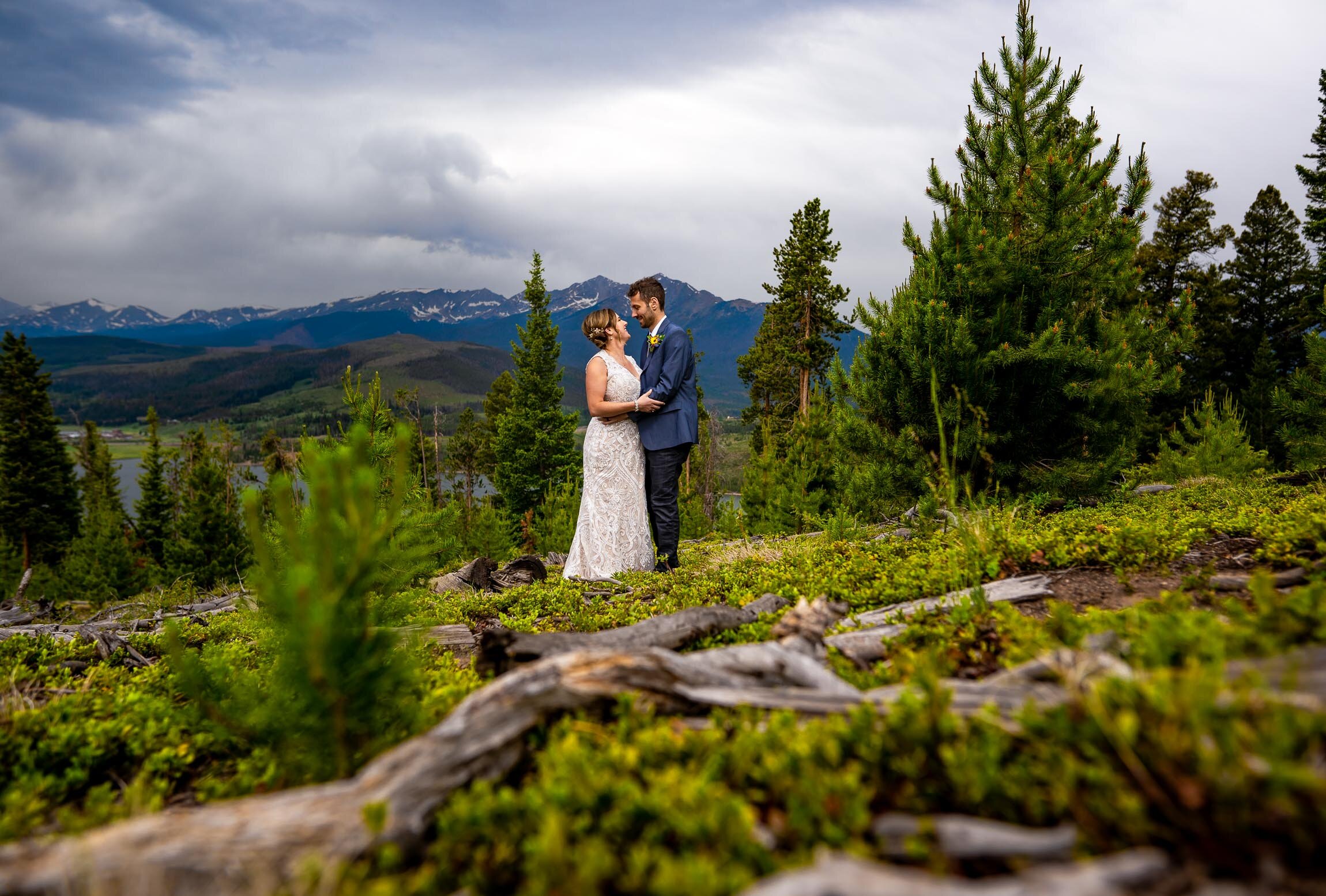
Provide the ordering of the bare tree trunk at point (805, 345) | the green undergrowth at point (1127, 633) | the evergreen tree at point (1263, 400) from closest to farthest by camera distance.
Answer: the green undergrowth at point (1127, 633) < the evergreen tree at point (1263, 400) < the bare tree trunk at point (805, 345)

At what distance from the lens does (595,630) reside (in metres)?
4.66

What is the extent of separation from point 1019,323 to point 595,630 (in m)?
7.07

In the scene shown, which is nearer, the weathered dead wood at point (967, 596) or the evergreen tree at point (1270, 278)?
the weathered dead wood at point (967, 596)

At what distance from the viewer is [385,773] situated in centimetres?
180

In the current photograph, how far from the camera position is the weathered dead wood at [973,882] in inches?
46.3

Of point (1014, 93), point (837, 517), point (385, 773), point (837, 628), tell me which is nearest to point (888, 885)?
point (385, 773)

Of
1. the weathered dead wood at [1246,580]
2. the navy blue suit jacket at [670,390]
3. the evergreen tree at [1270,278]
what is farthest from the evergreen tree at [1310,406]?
the evergreen tree at [1270,278]

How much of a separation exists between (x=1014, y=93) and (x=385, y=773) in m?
11.2

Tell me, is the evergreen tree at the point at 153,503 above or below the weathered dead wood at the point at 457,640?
below

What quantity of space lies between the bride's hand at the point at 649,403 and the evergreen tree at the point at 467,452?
4940 centimetres

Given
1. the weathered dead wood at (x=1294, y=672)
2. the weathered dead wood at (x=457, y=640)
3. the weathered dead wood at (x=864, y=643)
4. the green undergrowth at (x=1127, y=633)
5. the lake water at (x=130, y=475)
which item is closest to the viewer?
the weathered dead wood at (x=1294, y=672)

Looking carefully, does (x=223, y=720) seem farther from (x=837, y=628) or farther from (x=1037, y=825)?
(x=837, y=628)

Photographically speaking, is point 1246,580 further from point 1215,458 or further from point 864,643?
point 1215,458

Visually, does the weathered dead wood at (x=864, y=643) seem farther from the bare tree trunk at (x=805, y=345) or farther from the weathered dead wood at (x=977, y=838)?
the bare tree trunk at (x=805, y=345)
